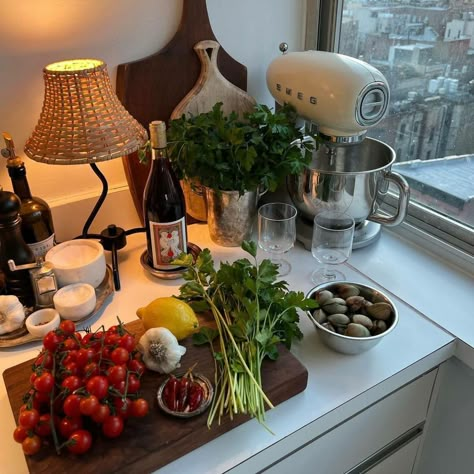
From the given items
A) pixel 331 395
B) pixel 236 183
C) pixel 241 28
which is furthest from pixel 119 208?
pixel 331 395

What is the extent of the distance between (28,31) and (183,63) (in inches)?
12.7

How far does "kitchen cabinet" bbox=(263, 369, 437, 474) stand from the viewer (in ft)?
2.52

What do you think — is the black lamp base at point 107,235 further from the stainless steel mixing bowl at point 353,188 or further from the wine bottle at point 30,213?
the stainless steel mixing bowl at point 353,188

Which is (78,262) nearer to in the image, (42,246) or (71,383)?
(42,246)

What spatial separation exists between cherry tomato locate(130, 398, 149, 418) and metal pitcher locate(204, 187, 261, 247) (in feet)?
1.55

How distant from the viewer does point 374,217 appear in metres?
1.06

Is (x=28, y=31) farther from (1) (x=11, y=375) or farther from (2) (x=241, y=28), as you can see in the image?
(1) (x=11, y=375)

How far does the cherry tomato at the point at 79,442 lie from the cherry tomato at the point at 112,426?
0.02 meters

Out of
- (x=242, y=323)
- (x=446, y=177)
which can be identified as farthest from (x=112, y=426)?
(x=446, y=177)

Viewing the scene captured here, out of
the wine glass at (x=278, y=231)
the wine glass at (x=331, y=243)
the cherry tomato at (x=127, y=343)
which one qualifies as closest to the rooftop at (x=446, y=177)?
the wine glass at (x=331, y=243)

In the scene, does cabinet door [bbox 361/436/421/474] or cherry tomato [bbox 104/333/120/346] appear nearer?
cherry tomato [bbox 104/333/120/346]

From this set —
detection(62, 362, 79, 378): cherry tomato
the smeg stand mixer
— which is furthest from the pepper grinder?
the smeg stand mixer

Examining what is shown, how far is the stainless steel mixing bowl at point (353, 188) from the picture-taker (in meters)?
1.00

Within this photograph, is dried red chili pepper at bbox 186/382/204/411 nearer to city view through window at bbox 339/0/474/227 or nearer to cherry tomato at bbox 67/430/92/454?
cherry tomato at bbox 67/430/92/454
